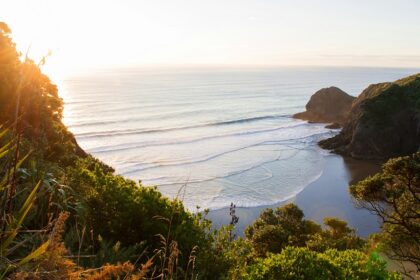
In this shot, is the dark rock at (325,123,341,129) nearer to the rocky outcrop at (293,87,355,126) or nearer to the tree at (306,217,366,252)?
the rocky outcrop at (293,87,355,126)

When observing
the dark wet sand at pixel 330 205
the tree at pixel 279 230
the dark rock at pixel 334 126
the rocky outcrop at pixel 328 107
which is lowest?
the dark wet sand at pixel 330 205

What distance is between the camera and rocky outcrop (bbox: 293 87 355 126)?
77.3 meters

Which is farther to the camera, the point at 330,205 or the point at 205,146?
the point at 205,146

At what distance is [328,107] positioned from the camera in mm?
78938

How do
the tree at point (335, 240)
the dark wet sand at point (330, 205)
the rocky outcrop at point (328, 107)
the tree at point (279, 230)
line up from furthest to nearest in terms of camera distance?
the rocky outcrop at point (328, 107)
the dark wet sand at point (330, 205)
the tree at point (279, 230)
the tree at point (335, 240)

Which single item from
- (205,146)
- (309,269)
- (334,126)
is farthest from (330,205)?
(334,126)

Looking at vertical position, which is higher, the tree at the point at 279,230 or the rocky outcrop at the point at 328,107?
the rocky outcrop at the point at 328,107

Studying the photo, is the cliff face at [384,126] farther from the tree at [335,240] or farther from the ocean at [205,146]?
the tree at [335,240]

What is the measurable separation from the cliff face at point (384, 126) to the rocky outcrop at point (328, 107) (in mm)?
18726

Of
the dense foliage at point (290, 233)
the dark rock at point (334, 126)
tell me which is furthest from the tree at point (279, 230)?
the dark rock at point (334, 126)

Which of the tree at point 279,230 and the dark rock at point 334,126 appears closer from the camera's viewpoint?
the tree at point 279,230

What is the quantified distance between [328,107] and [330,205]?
49601mm

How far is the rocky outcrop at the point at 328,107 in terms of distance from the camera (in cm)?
7731

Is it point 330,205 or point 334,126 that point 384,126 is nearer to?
point 334,126
